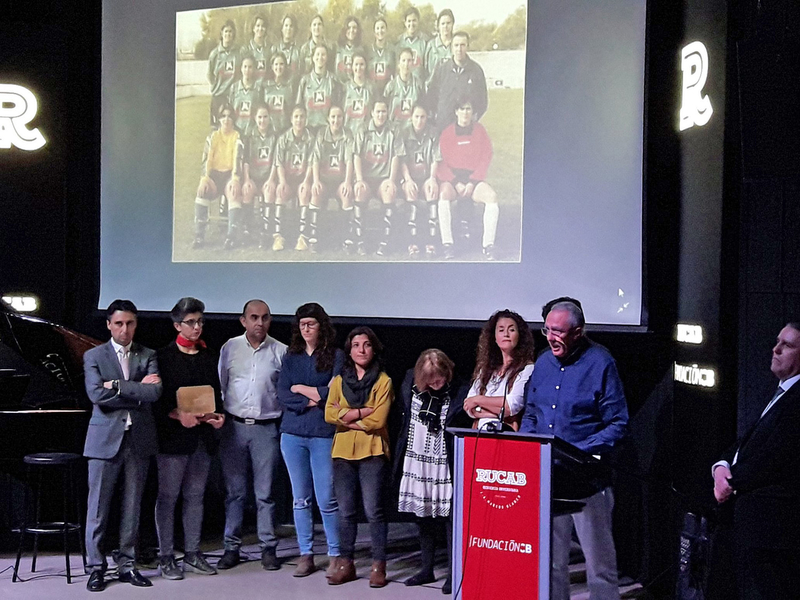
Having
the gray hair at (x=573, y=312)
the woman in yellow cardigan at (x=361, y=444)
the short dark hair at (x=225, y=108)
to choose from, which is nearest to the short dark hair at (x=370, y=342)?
the woman in yellow cardigan at (x=361, y=444)

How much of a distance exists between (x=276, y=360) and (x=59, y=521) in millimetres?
2052

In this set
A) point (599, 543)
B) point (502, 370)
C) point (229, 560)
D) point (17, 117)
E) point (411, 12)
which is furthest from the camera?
point (17, 117)

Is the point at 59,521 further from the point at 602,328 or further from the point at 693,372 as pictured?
the point at 693,372

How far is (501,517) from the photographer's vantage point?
4.20 meters

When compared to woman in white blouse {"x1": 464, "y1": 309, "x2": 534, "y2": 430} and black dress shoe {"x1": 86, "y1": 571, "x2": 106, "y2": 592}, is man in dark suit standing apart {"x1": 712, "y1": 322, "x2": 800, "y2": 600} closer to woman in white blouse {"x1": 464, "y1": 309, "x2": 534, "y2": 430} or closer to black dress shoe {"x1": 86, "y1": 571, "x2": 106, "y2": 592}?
woman in white blouse {"x1": 464, "y1": 309, "x2": 534, "y2": 430}

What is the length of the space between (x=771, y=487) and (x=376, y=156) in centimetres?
343

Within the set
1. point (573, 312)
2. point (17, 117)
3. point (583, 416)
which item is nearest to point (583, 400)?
point (583, 416)

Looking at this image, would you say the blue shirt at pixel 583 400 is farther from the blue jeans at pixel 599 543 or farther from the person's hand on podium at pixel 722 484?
the person's hand on podium at pixel 722 484

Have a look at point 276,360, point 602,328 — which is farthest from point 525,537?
point 276,360

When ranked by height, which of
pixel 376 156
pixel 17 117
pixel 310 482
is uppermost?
pixel 17 117

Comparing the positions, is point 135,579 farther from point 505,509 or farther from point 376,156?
point 376,156

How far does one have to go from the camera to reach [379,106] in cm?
640

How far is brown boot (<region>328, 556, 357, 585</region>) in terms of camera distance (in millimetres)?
5621

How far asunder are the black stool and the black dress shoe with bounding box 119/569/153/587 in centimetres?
32
